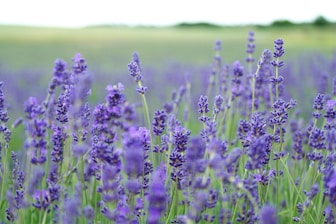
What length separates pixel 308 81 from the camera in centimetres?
862

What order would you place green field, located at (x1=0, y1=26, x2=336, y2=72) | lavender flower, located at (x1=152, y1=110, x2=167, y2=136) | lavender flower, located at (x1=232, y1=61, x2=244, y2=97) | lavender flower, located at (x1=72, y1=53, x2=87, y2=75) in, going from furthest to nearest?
green field, located at (x1=0, y1=26, x2=336, y2=72) → lavender flower, located at (x1=232, y1=61, x2=244, y2=97) → lavender flower, located at (x1=72, y1=53, x2=87, y2=75) → lavender flower, located at (x1=152, y1=110, x2=167, y2=136)

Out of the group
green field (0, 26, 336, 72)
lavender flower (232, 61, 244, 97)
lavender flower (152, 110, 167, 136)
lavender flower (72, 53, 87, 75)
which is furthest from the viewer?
green field (0, 26, 336, 72)

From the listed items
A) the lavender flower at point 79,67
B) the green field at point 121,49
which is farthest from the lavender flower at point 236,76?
the green field at point 121,49

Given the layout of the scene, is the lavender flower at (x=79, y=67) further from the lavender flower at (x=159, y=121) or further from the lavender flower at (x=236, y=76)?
the lavender flower at (x=236, y=76)

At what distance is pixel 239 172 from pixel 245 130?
0.68m

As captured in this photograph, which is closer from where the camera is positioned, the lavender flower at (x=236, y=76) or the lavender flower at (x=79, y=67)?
the lavender flower at (x=79, y=67)

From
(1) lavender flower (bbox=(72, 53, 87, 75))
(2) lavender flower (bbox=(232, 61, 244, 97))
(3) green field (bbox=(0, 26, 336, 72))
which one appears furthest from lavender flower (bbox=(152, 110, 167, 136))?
(3) green field (bbox=(0, 26, 336, 72))

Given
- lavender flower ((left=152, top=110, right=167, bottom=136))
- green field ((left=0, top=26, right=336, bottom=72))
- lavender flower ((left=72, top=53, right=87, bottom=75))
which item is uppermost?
lavender flower ((left=72, top=53, right=87, bottom=75))

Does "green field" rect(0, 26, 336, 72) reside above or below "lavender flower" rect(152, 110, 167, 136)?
below

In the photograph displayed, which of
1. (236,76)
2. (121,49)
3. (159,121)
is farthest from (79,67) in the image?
(121,49)

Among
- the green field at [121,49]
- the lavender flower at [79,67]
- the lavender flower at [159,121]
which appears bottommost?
the green field at [121,49]

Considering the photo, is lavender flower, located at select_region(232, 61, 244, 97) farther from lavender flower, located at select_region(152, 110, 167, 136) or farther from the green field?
the green field

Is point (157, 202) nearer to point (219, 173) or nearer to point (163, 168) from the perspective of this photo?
point (219, 173)

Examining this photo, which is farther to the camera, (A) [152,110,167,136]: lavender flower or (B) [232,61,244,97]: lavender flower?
(B) [232,61,244,97]: lavender flower
